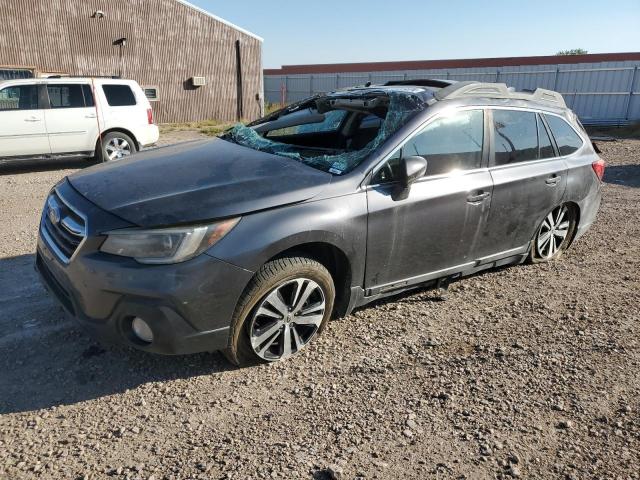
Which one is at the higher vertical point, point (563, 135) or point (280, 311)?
point (563, 135)

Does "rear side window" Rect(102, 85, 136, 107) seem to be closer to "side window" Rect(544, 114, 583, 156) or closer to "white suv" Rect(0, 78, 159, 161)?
"white suv" Rect(0, 78, 159, 161)

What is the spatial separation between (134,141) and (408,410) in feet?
30.1

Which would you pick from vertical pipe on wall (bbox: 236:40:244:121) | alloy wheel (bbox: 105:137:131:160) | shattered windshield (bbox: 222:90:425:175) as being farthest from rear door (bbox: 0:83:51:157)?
vertical pipe on wall (bbox: 236:40:244:121)

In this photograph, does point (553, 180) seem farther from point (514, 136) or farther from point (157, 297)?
point (157, 297)

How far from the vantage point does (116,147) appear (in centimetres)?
1012

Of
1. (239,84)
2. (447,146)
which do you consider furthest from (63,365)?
(239,84)

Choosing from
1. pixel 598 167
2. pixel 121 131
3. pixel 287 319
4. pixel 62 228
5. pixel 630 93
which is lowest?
pixel 287 319

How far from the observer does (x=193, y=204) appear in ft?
9.45

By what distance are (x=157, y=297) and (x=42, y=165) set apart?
Result: 30.0 feet

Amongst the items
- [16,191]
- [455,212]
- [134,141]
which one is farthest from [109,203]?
[134,141]

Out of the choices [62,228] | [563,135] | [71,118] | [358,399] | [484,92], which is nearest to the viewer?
[358,399]

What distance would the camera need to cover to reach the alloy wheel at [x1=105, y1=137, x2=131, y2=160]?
1002cm

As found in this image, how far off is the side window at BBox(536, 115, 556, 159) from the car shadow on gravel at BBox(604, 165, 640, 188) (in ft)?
18.8

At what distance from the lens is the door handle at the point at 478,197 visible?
387 cm
